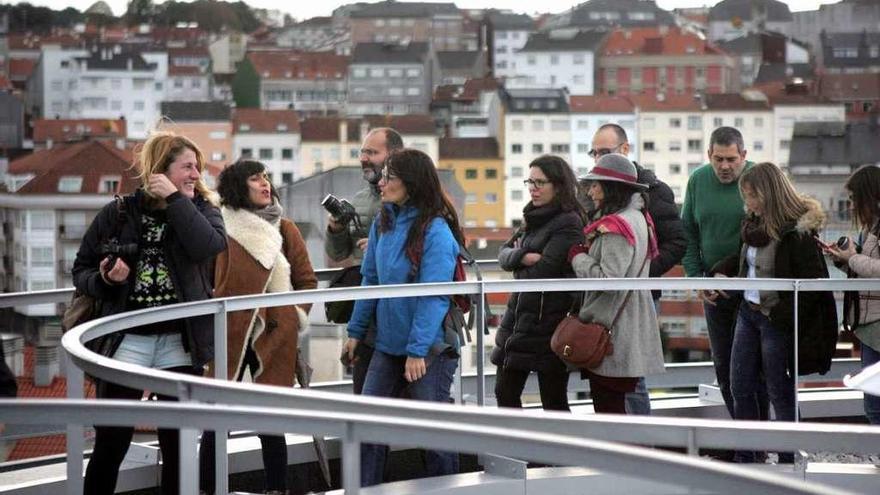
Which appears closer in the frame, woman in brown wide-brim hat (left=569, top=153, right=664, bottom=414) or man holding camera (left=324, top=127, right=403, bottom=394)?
woman in brown wide-brim hat (left=569, top=153, right=664, bottom=414)

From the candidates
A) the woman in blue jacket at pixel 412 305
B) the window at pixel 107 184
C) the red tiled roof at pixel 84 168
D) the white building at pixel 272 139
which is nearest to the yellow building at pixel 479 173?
the white building at pixel 272 139

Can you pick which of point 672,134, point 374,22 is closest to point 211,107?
point 672,134

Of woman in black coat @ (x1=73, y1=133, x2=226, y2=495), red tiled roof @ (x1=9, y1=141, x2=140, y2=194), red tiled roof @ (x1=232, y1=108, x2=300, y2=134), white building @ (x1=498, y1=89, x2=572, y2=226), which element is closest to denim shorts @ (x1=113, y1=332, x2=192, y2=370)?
woman in black coat @ (x1=73, y1=133, x2=226, y2=495)

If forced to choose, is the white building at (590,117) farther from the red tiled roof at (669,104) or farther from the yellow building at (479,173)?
the yellow building at (479,173)

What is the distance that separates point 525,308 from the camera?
6340 mm

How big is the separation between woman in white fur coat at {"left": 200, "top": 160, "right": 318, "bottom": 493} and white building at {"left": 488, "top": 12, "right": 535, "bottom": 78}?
143709mm

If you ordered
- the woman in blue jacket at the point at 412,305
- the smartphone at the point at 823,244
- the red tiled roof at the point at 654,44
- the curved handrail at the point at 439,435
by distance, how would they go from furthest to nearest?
the red tiled roof at the point at 654,44 → the smartphone at the point at 823,244 → the woman in blue jacket at the point at 412,305 → the curved handrail at the point at 439,435

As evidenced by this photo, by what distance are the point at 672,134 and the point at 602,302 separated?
119 meters

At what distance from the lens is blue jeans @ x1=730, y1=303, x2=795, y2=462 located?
6207 millimetres

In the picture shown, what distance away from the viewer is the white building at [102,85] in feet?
429

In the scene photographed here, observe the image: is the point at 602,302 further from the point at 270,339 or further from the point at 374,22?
the point at 374,22

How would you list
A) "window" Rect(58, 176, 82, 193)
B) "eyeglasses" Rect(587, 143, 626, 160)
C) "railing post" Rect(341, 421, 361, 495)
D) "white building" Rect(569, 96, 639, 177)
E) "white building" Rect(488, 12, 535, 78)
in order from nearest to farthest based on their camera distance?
"railing post" Rect(341, 421, 361, 495) < "eyeglasses" Rect(587, 143, 626, 160) < "window" Rect(58, 176, 82, 193) < "white building" Rect(569, 96, 639, 177) < "white building" Rect(488, 12, 535, 78)

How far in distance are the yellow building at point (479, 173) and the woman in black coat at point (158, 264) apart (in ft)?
364

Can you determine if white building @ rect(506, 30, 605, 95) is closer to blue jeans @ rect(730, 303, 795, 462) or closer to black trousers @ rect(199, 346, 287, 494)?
blue jeans @ rect(730, 303, 795, 462)
